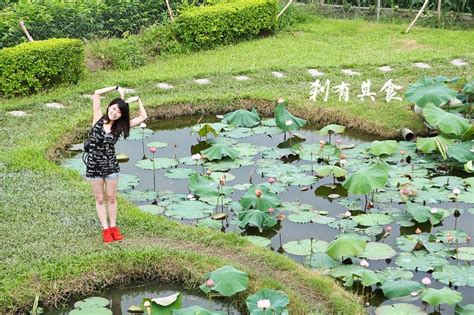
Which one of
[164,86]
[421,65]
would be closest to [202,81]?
[164,86]

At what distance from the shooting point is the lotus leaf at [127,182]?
8422 mm

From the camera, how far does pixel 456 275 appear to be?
21.5ft

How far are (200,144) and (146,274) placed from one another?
3244mm

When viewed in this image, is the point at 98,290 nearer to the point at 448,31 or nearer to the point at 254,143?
the point at 254,143

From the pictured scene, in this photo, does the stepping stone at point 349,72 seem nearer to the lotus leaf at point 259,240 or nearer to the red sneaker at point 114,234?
the lotus leaf at point 259,240

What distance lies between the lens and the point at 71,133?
988 centimetres

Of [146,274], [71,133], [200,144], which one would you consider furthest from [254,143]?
[146,274]

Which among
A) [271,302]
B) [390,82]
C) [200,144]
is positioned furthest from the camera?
[390,82]

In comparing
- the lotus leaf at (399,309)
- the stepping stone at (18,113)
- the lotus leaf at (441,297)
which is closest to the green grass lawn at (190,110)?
the stepping stone at (18,113)

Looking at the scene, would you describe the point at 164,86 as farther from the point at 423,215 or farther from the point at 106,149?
the point at 423,215

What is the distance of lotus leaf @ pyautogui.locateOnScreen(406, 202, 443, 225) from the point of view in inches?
294

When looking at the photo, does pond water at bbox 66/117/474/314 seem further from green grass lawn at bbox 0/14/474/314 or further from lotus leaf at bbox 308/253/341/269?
green grass lawn at bbox 0/14/474/314

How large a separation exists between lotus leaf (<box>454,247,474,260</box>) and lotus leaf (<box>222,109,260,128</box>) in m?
3.72

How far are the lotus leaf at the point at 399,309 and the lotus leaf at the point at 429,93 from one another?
384 centimetres
